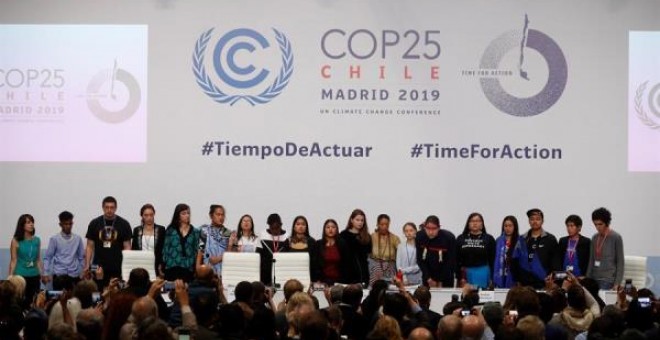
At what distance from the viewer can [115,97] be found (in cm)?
1349

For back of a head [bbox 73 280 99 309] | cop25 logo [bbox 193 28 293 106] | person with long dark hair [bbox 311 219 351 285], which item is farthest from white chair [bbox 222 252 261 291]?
cop25 logo [bbox 193 28 293 106]

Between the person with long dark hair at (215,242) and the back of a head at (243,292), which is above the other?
the person with long dark hair at (215,242)

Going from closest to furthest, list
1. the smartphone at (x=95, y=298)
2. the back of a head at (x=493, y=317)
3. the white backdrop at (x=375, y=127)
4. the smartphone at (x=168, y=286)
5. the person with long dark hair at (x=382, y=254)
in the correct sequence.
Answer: the back of a head at (x=493, y=317) < the smartphone at (x=95, y=298) < the smartphone at (x=168, y=286) < the person with long dark hair at (x=382, y=254) < the white backdrop at (x=375, y=127)

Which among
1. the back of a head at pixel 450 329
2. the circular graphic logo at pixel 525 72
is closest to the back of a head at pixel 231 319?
the back of a head at pixel 450 329

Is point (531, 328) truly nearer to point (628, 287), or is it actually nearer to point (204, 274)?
point (204, 274)

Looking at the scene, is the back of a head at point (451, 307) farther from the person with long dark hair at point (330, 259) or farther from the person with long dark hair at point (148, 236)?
the person with long dark hair at point (148, 236)

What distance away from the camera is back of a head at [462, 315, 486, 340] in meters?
6.64

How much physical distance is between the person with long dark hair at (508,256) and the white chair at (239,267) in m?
2.33

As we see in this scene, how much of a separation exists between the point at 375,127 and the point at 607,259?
345 centimetres

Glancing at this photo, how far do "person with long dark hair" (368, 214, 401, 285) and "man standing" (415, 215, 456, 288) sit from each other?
0.26m

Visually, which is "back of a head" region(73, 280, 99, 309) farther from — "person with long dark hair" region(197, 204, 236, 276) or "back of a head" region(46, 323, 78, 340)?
"person with long dark hair" region(197, 204, 236, 276)

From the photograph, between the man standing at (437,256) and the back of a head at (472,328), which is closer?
the back of a head at (472,328)

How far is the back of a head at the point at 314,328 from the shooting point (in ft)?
20.2

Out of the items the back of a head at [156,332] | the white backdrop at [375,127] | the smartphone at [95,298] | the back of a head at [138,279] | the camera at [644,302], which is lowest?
the smartphone at [95,298]
